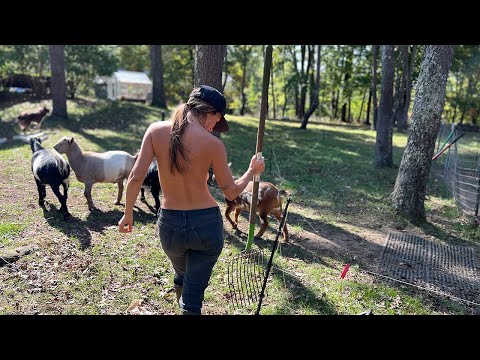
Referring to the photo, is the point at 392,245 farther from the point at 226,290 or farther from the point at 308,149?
the point at 308,149

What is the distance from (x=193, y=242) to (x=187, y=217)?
0.69 feet

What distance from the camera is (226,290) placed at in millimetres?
5141

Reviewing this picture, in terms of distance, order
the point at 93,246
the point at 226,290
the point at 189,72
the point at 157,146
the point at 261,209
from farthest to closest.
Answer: the point at 189,72
the point at 261,209
the point at 93,246
the point at 226,290
the point at 157,146

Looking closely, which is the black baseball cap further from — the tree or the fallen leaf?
the tree

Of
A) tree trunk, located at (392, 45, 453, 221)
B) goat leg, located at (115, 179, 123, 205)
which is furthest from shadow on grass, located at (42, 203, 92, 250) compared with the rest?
tree trunk, located at (392, 45, 453, 221)

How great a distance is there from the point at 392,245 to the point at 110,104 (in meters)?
15.6

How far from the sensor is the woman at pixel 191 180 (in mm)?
→ 3121

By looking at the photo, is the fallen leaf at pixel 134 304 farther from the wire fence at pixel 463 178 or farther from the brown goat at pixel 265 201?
the wire fence at pixel 463 178

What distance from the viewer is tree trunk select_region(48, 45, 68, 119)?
15.8 m

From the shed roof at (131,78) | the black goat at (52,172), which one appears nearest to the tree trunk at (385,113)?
the black goat at (52,172)

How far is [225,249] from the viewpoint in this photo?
257 inches

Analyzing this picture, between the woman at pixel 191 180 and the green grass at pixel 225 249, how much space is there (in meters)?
1.52

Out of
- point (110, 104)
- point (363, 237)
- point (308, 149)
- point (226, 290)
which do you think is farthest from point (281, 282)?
point (110, 104)

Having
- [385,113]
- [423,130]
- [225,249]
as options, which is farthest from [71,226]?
[385,113]
